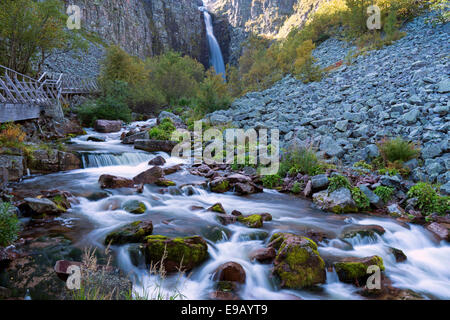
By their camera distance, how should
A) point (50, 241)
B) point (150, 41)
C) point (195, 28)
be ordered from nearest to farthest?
point (50, 241)
point (150, 41)
point (195, 28)

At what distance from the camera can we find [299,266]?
340 centimetres

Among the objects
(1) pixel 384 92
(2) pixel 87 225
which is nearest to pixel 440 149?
(1) pixel 384 92

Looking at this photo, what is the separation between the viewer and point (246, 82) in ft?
81.3


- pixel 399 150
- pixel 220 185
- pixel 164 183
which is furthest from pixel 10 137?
pixel 399 150

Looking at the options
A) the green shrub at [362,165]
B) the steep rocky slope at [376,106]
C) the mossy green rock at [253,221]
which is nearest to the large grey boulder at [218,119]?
the steep rocky slope at [376,106]

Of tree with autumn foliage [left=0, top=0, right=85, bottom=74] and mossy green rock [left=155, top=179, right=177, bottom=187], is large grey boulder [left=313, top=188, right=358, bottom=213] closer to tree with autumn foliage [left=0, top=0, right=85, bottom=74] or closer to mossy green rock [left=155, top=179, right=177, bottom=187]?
mossy green rock [left=155, top=179, right=177, bottom=187]

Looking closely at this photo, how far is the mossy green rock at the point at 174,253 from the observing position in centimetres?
355

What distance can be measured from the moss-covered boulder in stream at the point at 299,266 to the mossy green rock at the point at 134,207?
329 centimetres

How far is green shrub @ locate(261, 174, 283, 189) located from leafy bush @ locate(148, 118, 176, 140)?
6433 millimetres

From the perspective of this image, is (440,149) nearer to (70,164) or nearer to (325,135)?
(325,135)

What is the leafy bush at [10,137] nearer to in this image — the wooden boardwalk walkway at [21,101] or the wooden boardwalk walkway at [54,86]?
the wooden boardwalk walkway at [21,101]

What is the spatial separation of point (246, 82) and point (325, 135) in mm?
17227

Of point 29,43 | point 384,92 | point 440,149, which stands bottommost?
point 440,149

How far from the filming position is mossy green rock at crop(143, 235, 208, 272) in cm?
355
